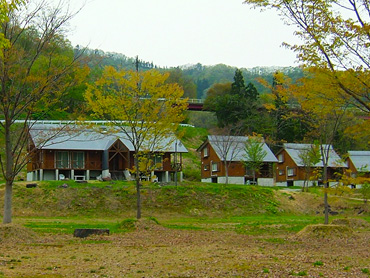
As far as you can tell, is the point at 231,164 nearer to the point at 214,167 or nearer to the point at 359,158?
the point at 214,167

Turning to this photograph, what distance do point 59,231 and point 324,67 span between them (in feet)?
40.9

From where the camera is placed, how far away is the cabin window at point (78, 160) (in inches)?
1849

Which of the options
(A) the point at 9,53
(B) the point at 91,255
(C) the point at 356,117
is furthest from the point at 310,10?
(A) the point at 9,53

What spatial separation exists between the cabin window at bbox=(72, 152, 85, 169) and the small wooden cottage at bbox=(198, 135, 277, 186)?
14087 millimetres

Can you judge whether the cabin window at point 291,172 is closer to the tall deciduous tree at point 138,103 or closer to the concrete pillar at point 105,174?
the concrete pillar at point 105,174

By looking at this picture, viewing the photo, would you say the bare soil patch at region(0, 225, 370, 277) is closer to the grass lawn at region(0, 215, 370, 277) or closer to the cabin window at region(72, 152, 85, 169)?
the grass lawn at region(0, 215, 370, 277)

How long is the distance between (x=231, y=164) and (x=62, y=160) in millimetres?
18255

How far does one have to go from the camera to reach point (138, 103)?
25.2 meters

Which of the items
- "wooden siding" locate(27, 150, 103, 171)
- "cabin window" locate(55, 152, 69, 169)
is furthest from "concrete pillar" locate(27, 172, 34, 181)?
"cabin window" locate(55, 152, 69, 169)

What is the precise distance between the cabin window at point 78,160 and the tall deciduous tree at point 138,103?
21.5 metres

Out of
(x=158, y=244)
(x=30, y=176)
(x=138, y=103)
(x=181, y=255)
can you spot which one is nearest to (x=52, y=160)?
(x=30, y=176)

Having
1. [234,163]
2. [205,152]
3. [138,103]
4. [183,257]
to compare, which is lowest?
[183,257]

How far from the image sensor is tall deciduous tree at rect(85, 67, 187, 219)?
25031 millimetres

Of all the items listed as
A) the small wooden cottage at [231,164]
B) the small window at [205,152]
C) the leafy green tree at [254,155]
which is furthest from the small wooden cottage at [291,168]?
the small window at [205,152]
